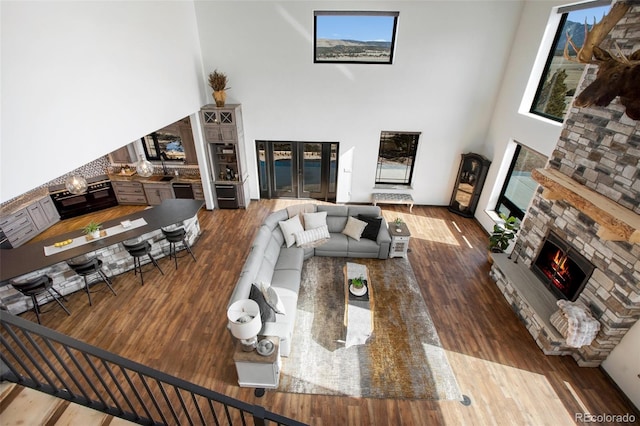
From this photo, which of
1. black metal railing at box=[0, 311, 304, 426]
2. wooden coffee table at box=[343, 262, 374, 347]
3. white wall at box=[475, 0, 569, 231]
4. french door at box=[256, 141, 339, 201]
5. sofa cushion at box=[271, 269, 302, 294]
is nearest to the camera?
black metal railing at box=[0, 311, 304, 426]

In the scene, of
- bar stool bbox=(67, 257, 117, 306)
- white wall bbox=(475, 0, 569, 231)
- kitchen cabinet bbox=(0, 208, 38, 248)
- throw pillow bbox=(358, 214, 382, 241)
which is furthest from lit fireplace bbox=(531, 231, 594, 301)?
kitchen cabinet bbox=(0, 208, 38, 248)

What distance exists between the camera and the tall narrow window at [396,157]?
7.71 metres

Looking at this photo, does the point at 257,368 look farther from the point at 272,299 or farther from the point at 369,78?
the point at 369,78

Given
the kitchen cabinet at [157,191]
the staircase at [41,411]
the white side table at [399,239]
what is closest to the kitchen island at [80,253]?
the kitchen cabinet at [157,191]

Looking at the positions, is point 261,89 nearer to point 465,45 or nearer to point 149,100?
point 149,100

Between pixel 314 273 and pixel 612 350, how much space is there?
14.7 feet

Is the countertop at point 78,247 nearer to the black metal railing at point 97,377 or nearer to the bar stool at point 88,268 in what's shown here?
the bar stool at point 88,268

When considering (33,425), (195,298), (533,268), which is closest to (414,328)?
(533,268)

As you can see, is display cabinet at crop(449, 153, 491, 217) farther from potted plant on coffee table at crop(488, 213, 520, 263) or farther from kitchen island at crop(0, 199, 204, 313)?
kitchen island at crop(0, 199, 204, 313)

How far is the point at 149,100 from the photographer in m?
4.96

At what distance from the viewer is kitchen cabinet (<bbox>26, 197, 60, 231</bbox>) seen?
688 centimetres

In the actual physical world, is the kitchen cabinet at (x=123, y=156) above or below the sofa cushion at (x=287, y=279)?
above

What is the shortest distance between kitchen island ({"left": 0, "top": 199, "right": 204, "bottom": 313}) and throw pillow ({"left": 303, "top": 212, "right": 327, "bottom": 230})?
237 cm

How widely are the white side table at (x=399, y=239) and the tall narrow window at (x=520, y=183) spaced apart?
101 inches
